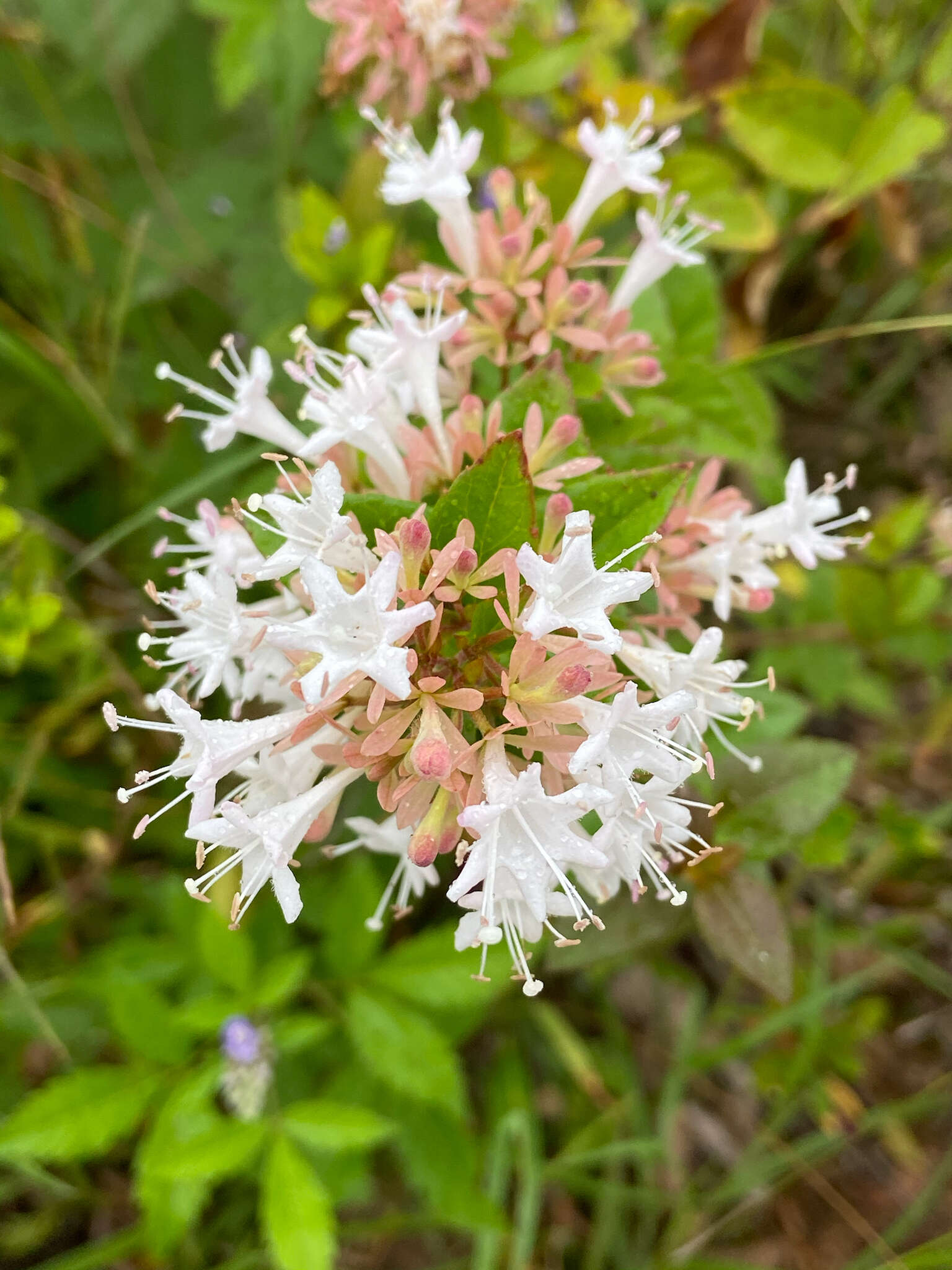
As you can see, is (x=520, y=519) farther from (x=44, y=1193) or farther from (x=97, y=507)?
(x=44, y=1193)

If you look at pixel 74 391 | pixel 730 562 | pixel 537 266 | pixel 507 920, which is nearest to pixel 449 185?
pixel 537 266

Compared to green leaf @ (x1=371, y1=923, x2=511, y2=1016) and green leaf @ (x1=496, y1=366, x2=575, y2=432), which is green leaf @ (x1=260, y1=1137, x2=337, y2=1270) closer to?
green leaf @ (x1=371, y1=923, x2=511, y2=1016)

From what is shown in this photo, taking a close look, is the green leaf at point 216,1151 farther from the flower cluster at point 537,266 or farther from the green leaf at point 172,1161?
the flower cluster at point 537,266

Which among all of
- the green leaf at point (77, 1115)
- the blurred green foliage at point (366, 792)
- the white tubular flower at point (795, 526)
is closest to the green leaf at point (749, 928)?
the blurred green foliage at point (366, 792)

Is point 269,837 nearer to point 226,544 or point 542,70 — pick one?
point 226,544

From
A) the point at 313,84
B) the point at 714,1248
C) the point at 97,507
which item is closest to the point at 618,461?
the point at 313,84

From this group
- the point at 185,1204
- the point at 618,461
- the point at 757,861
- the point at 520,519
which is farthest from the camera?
the point at 185,1204
